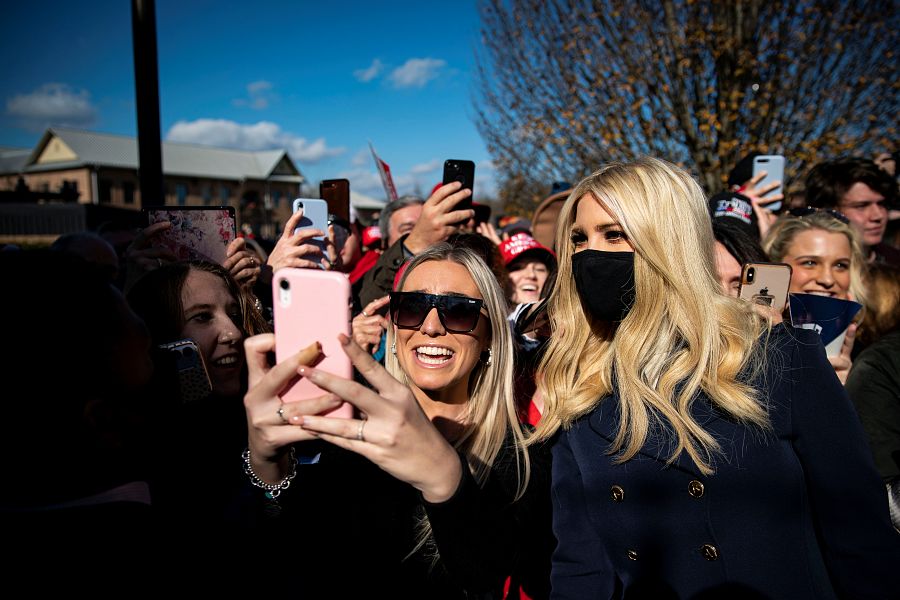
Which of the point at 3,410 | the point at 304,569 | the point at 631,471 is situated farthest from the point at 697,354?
the point at 3,410

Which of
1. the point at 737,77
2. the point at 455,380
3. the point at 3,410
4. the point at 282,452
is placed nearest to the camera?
the point at 3,410

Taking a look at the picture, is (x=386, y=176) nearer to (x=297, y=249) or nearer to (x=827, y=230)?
(x=297, y=249)

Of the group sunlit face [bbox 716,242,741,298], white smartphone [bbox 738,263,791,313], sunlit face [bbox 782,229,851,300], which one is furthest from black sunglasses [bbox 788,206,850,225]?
white smartphone [bbox 738,263,791,313]

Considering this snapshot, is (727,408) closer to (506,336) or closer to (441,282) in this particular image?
(506,336)

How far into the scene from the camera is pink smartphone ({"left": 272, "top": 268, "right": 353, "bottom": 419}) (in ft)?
4.22

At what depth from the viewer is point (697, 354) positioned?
1812 mm

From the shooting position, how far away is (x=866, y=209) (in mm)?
3984

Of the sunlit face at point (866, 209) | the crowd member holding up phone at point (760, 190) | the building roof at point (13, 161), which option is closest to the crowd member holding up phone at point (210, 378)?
the crowd member holding up phone at point (760, 190)

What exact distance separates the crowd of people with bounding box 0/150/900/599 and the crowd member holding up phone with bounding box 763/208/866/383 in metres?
→ 0.55

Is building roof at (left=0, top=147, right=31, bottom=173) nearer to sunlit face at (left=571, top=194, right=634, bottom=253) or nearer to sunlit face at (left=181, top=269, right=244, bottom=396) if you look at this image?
→ sunlit face at (left=181, top=269, right=244, bottom=396)

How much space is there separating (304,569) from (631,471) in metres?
1.21

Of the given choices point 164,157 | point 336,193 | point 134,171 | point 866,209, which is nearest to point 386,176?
point 336,193

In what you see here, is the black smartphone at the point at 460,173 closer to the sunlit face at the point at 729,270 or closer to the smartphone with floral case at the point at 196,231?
the smartphone with floral case at the point at 196,231

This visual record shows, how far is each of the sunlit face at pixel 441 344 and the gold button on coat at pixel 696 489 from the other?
3.05ft
